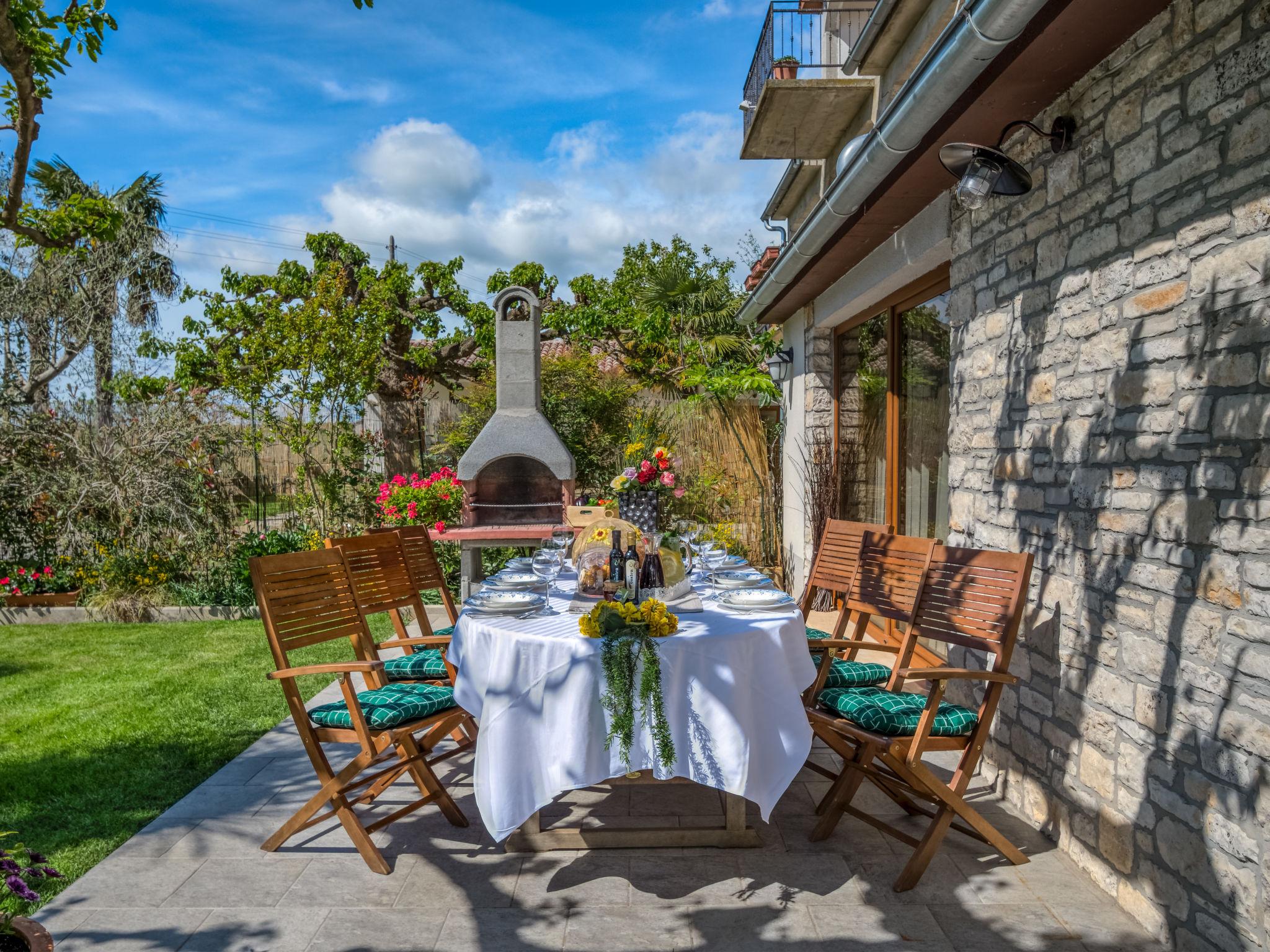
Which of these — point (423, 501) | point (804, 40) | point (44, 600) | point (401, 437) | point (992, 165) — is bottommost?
point (44, 600)

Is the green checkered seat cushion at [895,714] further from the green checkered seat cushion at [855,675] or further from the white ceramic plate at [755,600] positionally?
the white ceramic plate at [755,600]

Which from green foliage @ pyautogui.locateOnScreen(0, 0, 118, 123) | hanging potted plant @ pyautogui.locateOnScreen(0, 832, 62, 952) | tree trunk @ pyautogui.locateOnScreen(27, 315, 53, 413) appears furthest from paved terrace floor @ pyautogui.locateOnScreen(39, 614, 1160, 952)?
tree trunk @ pyautogui.locateOnScreen(27, 315, 53, 413)

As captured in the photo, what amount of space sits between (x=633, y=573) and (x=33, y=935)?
72.3 inches

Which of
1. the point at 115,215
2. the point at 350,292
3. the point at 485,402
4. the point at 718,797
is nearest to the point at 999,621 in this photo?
the point at 718,797

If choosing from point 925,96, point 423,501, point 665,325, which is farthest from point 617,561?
point 665,325

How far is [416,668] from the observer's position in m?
3.64

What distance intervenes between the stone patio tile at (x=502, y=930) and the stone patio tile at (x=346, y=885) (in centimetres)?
28

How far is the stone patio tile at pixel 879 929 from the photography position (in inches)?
94.0

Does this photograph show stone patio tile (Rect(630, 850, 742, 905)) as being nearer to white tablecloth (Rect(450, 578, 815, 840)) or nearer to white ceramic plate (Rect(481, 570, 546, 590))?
white tablecloth (Rect(450, 578, 815, 840))

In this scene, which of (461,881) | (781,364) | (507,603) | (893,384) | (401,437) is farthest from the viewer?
(401,437)

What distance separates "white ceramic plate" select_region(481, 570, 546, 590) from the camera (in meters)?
3.37

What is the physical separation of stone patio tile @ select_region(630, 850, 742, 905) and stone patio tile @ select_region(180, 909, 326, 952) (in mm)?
1015

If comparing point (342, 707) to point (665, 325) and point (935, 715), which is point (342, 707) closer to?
point (935, 715)

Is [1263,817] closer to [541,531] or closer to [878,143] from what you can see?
[878,143]
